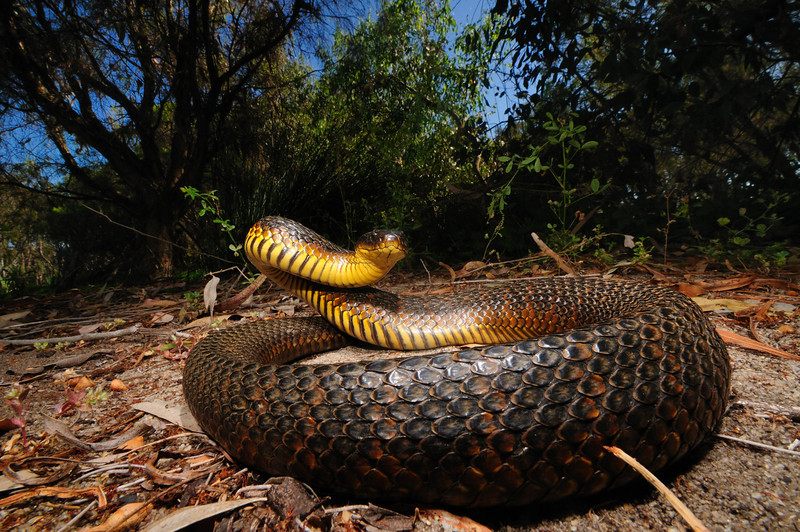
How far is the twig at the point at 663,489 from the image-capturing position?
86 cm

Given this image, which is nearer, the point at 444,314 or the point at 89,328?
the point at 444,314

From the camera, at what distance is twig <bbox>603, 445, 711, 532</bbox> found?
33.9 inches

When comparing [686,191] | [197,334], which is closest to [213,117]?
[197,334]

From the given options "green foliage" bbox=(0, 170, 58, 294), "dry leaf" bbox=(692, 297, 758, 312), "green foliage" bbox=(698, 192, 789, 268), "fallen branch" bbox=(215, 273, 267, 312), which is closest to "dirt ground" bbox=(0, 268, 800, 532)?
"dry leaf" bbox=(692, 297, 758, 312)

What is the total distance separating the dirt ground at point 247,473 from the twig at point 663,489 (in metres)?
0.10

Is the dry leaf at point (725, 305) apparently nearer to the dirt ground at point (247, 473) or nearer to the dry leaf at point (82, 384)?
the dirt ground at point (247, 473)

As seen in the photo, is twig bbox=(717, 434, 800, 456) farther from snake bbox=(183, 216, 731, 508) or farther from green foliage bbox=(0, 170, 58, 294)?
green foliage bbox=(0, 170, 58, 294)

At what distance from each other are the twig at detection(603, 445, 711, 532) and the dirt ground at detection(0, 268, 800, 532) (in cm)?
10

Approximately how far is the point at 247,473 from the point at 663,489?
3.86 ft

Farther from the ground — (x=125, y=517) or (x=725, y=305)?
(x=725, y=305)

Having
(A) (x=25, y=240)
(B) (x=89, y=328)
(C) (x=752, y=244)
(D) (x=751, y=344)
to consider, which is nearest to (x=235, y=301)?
(B) (x=89, y=328)

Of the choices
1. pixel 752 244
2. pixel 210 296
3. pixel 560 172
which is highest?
pixel 560 172

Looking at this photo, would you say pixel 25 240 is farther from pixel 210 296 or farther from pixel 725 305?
pixel 725 305

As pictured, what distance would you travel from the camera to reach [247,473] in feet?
4.07
